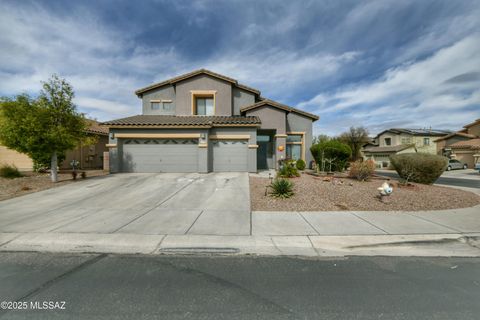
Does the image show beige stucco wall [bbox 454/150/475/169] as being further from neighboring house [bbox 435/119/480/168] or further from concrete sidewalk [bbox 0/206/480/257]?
concrete sidewalk [bbox 0/206/480/257]

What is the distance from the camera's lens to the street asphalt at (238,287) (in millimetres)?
2471

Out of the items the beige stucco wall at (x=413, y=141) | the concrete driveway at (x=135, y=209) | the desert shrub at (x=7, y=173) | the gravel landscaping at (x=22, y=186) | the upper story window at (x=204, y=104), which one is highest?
the upper story window at (x=204, y=104)

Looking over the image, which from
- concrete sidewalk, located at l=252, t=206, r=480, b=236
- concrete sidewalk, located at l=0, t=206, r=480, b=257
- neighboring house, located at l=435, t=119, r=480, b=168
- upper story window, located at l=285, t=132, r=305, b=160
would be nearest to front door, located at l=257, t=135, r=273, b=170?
upper story window, located at l=285, t=132, r=305, b=160

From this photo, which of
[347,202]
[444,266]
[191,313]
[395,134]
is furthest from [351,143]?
[191,313]

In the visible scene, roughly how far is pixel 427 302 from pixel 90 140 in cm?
1498

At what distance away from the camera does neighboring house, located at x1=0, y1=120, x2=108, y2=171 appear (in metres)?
15.9

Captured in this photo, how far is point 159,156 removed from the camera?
13586 mm

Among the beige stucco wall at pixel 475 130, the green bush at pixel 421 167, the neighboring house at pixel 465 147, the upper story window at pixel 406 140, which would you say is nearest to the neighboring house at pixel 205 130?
the green bush at pixel 421 167

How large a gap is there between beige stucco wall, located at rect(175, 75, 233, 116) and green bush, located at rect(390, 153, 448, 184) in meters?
12.2

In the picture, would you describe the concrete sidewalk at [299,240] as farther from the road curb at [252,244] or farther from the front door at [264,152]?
the front door at [264,152]

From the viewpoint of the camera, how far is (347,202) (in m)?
7.25

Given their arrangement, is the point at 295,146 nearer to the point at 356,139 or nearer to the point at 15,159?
the point at 15,159

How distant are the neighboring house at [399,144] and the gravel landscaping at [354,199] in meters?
27.6

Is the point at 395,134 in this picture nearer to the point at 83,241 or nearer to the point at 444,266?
the point at 444,266
